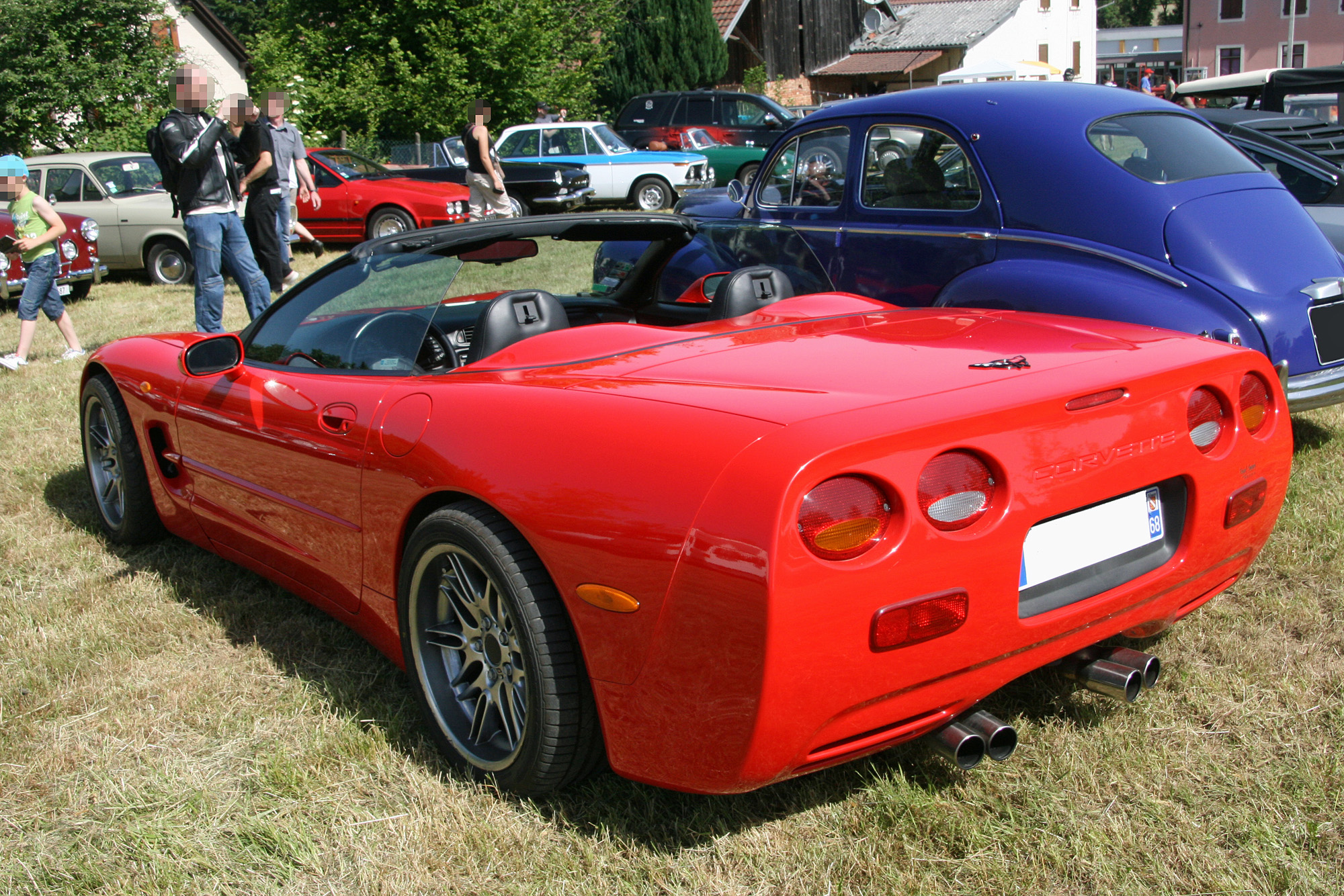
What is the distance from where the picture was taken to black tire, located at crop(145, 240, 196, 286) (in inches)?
464

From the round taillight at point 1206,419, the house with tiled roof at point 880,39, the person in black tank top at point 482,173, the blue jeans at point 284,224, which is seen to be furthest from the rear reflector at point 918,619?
the house with tiled roof at point 880,39

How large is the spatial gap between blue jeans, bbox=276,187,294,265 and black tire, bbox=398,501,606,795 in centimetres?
666

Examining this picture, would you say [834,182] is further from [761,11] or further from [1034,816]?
[761,11]

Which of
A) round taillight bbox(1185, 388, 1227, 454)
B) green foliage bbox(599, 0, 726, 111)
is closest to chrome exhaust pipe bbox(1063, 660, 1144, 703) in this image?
round taillight bbox(1185, 388, 1227, 454)

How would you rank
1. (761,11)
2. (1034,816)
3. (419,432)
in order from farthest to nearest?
1. (761,11)
2. (419,432)
3. (1034,816)

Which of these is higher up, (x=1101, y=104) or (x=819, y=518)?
(x=1101, y=104)

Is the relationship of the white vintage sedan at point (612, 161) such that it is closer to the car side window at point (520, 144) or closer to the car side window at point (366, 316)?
the car side window at point (520, 144)

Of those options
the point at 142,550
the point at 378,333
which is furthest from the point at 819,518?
the point at 142,550

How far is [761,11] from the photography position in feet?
133

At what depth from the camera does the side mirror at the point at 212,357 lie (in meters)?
3.08

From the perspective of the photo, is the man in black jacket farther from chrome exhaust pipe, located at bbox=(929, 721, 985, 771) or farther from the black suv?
the black suv

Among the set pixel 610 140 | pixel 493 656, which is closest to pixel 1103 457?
pixel 493 656

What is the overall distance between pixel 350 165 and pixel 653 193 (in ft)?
15.5

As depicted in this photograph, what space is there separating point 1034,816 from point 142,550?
3364 mm
